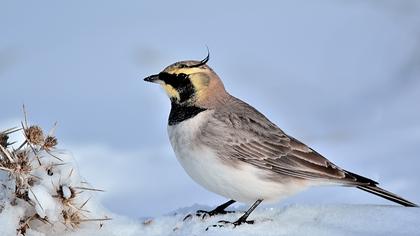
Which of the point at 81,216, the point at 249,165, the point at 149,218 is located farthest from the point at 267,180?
the point at 81,216

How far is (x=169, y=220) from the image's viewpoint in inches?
261

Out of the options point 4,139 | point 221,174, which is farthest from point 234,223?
point 4,139

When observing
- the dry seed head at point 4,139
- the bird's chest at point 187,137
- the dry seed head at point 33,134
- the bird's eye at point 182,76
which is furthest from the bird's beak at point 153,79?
the dry seed head at point 4,139

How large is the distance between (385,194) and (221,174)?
147 centimetres

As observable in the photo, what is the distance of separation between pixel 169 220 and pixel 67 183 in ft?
3.23

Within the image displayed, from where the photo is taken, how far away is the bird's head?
6.69m

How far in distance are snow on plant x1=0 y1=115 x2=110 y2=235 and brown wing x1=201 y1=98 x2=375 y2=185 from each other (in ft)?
3.75

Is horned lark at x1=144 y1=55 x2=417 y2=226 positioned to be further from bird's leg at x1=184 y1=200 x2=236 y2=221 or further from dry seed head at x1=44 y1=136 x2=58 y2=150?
dry seed head at x1=44 y1=136 x2=58 y2=150

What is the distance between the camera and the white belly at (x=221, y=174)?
6.34 m

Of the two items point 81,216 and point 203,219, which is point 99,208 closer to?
point 81,216

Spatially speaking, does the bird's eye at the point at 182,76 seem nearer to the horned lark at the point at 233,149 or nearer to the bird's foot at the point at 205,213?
the horned lark at the point at 233,149

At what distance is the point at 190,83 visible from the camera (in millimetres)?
6738

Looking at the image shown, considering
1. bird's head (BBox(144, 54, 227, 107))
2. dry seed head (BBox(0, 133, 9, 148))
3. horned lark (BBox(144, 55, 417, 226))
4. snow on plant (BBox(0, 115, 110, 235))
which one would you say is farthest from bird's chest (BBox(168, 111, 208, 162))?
dry seed head (BBox(0, 133, 9, 148))

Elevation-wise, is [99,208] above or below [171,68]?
below
